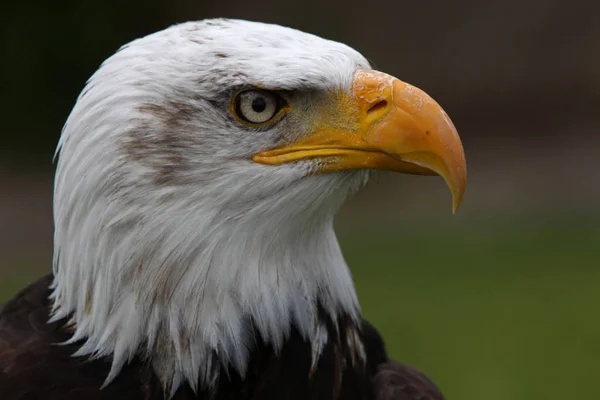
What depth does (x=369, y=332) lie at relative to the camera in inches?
113

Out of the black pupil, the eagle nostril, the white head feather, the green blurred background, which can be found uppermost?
the eagle nostril

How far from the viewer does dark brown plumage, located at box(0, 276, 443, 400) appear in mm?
2410

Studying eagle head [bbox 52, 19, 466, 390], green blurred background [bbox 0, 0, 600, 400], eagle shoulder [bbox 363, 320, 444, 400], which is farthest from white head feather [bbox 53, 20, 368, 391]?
green blurred background [bbox 0, 0, 600, 400]

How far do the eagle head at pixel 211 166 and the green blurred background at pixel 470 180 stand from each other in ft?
12.2

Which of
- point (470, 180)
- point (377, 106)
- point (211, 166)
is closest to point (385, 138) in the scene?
point (377, 106)

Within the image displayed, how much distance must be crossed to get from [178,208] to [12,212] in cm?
627

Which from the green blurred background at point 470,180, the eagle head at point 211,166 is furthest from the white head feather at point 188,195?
the green blurred background at point 470,180

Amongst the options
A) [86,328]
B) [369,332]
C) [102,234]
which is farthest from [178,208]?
[369,332]

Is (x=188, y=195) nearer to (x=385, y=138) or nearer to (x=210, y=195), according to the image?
(x=210, y=195)

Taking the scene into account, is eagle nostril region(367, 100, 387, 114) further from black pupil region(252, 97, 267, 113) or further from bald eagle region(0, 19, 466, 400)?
black pupil region(252, 97, 267, 113)

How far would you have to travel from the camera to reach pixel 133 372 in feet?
7.93

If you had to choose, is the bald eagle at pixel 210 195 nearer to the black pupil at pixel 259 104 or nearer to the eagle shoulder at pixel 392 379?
the black pupil at pixel 259 104

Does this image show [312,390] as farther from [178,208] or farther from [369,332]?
[178,208]

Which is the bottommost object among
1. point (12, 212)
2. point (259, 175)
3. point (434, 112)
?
point (12, 212)
